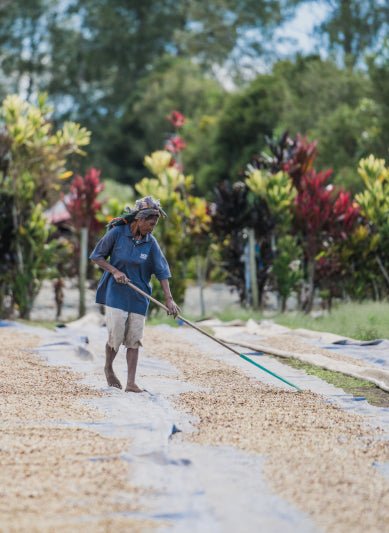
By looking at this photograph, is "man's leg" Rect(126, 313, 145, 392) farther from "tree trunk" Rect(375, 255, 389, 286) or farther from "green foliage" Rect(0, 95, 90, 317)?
"tree trunk" Rect(375, 255, 389, 286)

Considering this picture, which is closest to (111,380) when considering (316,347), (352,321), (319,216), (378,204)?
(316,347)

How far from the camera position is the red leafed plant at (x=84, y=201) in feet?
42.6

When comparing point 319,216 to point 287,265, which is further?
point 287,265

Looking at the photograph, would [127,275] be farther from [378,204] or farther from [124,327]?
[378,204]

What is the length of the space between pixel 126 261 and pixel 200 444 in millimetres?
2162

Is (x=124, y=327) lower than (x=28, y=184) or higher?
lower

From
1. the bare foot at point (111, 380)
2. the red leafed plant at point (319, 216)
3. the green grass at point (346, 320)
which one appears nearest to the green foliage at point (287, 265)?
the red leafed plant at point (319, 216)

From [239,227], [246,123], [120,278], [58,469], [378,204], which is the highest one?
[246,123]

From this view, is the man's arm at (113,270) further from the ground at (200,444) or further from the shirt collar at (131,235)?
the ground at (200,444)

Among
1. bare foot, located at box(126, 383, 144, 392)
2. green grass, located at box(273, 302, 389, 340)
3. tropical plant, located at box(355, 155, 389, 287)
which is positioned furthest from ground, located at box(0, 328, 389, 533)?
tropical plant, located at box(355, 155, 389, 287)

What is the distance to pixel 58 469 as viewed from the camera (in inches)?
152

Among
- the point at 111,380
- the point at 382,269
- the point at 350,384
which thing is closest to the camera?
the point at 111,380

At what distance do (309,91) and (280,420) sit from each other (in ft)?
67.3

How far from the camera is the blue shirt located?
20.7ft
